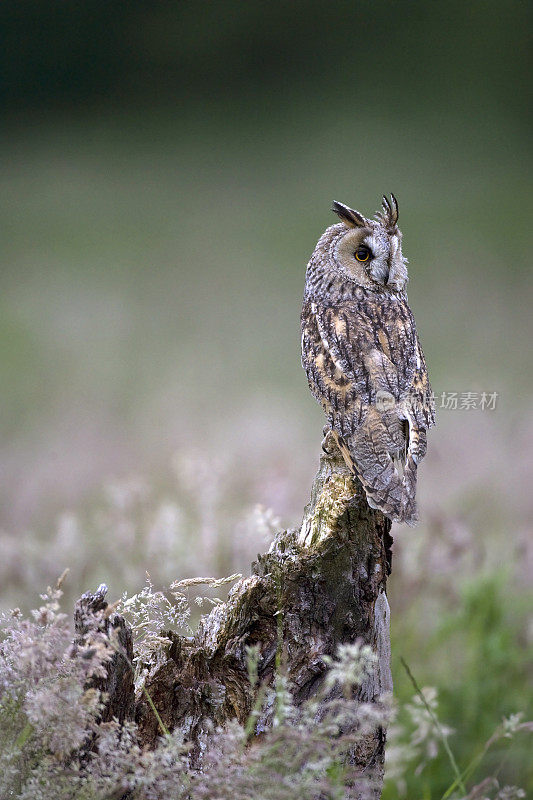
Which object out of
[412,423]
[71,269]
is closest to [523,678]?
[412,423]

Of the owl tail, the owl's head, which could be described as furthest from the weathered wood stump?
the owl's head

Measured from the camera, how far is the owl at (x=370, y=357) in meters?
1.43

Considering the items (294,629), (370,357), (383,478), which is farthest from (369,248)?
(294,629)

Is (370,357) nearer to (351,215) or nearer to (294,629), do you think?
(351,215)

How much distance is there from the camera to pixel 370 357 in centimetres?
161

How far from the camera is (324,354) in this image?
→ 1.66 meters

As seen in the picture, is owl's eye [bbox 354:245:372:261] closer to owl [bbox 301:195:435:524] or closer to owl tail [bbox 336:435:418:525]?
owl [bbox 301:195:435:524]

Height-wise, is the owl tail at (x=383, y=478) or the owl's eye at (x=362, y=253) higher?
the owl's eye at (x=362, y=253)

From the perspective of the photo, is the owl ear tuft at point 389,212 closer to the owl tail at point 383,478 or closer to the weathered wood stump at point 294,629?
the owl tail at point 383,478

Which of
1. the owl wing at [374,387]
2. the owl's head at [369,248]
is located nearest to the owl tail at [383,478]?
the owl wing at [374,387]

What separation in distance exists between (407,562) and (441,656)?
29 cm

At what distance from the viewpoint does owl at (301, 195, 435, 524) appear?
1427 mm

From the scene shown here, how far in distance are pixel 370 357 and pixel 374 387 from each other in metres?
0.07

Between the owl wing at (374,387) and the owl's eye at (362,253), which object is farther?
the owl's eye at (362,253)
